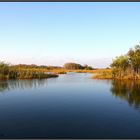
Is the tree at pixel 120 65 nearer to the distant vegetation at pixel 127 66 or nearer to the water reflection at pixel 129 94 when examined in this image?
the distant vegetation at pixel 127 66

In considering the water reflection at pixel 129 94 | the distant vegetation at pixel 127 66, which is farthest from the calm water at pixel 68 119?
the distant vegetation at pixel 127 66

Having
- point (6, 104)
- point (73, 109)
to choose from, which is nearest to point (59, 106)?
point (73, 109)

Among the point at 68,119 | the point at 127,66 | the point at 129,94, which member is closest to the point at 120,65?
the point at 127,66

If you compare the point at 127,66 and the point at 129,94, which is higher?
the point at 127,66

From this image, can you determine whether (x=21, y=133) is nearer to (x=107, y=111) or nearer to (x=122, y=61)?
(x=107, y=111)

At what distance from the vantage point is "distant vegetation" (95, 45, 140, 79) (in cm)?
4164

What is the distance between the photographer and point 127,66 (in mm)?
43188

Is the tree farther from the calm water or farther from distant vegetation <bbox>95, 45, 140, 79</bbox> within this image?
the calm water

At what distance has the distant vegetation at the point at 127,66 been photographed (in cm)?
4164

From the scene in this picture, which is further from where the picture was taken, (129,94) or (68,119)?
(129,94)

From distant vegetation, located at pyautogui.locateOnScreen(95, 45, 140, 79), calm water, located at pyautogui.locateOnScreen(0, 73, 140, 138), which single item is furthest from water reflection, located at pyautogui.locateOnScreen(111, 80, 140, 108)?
distant vegetation, located at pyautogui.locateOnScreen(95, 45, 140, 79)

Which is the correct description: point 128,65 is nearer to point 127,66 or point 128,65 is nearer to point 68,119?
point 127,66

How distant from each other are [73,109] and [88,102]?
2.89m

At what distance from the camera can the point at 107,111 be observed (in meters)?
14.4
